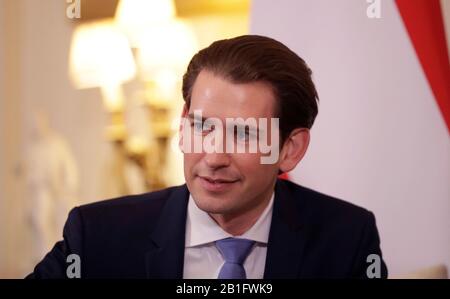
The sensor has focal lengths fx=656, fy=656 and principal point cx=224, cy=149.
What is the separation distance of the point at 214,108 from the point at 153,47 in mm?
380

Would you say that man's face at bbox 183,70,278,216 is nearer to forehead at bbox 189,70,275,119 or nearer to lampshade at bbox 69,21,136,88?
forehead at bbox 189,70,275,119

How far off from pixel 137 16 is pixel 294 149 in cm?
55

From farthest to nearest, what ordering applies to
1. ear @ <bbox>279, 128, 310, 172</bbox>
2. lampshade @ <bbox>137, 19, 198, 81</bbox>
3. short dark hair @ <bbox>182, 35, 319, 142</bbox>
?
lampshade @ <bbox>137, 19, 198, 81</bbox> < ear @ <bbox>279, 128, 310, 172</bbox> < short dark hair @ <bbox>182, 35, 319, 142</bbox>

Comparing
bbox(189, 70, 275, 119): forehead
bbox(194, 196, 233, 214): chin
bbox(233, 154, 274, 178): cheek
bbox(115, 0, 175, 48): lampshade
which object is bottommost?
bbox(194, 196, 233, 214): chin

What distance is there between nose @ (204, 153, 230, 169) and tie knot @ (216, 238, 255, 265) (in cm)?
19

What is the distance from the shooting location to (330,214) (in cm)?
158

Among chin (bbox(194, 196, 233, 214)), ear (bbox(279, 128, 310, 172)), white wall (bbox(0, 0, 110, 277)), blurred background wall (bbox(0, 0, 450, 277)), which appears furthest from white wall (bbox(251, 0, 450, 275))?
white wall (bbox(0, 0, 110, 277))

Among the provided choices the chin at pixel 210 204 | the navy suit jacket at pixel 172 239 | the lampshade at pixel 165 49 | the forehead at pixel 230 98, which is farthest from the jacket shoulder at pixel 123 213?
the lampshade at pixel 165 49

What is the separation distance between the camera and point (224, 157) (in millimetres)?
1459

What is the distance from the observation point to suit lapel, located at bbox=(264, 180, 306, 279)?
1507mm

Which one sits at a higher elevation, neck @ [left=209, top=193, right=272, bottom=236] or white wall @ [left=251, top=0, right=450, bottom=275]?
white wall @ [left=251, top=0, right=450, bottom=275]

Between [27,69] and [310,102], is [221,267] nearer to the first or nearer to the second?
[310,102]

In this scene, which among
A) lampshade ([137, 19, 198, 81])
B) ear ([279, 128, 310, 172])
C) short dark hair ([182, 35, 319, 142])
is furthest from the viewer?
lampshade ([137, 19, 198, 81])
